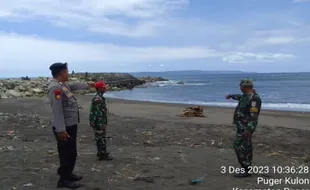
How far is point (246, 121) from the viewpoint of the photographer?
643 centimetres

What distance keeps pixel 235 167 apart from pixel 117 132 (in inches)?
232

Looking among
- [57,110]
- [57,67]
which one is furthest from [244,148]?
[57,67]

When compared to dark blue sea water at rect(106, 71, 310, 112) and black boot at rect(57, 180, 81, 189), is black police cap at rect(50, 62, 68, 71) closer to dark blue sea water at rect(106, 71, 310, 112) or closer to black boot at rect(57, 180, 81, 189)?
black boot at rect(57, 180, 81, 189)

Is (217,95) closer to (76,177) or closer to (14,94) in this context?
(14,94)

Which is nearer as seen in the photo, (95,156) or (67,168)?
(67,168)

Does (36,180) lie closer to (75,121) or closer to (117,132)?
(75,121)

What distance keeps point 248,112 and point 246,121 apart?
17 cm

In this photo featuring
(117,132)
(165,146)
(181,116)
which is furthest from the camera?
(181,116)

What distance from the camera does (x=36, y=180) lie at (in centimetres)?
627

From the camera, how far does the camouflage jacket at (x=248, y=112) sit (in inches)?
250

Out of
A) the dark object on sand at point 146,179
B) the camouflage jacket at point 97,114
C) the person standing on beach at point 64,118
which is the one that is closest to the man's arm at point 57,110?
the person standing on beach at point 64,118

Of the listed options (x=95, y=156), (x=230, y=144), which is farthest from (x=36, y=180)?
(x=230, y=144)

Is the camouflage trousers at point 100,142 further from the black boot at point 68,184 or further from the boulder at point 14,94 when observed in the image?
the boulder at point 14,94

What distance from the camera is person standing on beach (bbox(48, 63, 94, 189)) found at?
552cm
